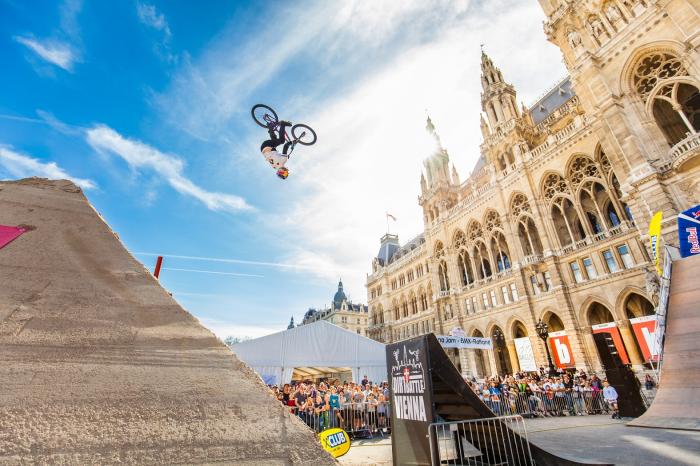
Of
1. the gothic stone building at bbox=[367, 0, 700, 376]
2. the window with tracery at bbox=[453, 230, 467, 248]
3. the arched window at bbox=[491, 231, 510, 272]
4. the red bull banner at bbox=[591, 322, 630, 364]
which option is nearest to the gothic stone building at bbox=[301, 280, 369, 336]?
the gothic stone building at bbox=[367, 0, 700, 376]

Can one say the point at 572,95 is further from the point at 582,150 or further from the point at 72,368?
the point at 72,368

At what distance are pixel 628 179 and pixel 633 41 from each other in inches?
317

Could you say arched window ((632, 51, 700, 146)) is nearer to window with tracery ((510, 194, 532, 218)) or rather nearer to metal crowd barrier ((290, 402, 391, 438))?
window with tracery ((510, 194, 532, 218))

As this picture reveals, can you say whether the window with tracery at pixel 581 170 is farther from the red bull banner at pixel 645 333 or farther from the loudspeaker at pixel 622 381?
the loudspeaker at pixel 622 381

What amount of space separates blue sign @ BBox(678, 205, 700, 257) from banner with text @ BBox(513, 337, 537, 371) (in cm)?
1406

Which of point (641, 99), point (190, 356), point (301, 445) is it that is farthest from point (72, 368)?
point (641, 99)

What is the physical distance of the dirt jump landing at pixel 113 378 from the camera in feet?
5.10

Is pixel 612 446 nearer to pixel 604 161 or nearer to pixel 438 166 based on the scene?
pixel 604 161

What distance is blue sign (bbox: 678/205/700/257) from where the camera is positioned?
464 inches

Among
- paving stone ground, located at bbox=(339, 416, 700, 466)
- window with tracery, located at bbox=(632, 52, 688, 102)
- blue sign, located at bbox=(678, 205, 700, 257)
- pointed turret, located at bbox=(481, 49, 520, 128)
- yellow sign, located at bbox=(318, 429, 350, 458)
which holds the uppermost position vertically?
pointed turret, located at bbox=(481, 49, 520, 128)

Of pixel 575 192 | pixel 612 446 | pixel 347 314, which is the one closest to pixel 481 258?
pixel 575 192

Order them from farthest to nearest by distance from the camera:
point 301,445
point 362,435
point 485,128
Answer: point 485,128, point 362,435, point 301,445

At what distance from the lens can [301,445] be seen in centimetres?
176

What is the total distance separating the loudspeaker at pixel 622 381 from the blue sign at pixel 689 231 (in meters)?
5.33
